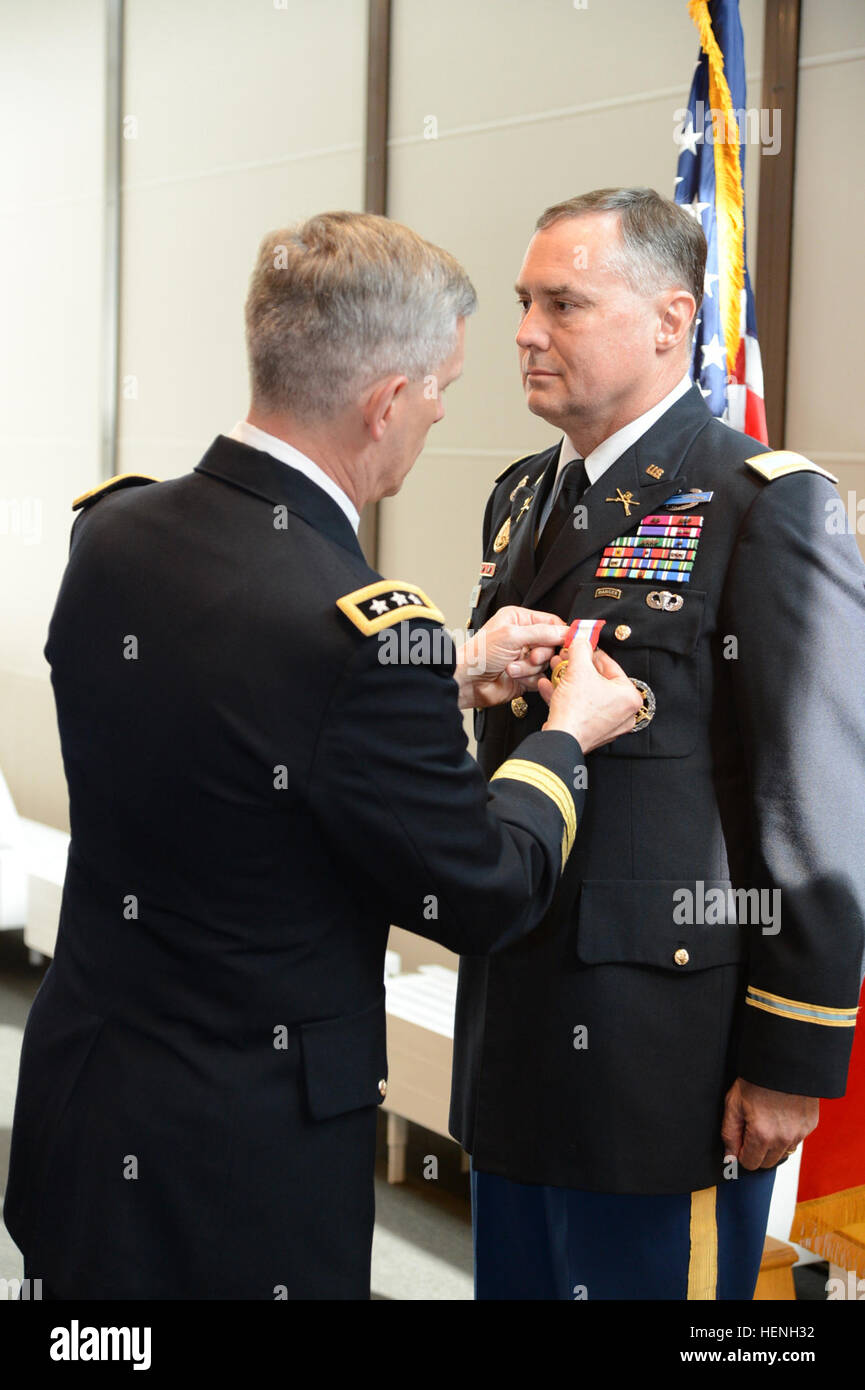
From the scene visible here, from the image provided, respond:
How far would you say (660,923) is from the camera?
1.59 meters

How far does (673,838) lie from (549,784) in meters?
0.29

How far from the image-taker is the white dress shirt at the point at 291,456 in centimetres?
124

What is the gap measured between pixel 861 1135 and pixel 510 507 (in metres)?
1.27

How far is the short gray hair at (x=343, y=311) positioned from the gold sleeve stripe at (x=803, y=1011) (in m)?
0.79

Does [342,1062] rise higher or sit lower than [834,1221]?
higher

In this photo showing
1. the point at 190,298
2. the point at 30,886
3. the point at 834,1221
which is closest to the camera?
the point at 834,1221

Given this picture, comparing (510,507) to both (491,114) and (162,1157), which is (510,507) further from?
(491,114)

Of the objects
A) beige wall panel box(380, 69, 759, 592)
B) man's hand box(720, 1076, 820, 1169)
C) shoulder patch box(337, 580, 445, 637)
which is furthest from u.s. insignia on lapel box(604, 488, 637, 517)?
beige wall panel box(380, 69, 759, 592)

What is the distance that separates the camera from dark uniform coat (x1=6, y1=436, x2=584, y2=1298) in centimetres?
116

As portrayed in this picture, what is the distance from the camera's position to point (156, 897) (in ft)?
4.03

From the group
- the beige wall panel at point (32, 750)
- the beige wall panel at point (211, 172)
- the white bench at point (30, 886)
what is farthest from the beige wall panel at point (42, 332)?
the white bench at point (30, 886)

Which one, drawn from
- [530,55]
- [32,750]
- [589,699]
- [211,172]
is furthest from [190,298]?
[589,699]

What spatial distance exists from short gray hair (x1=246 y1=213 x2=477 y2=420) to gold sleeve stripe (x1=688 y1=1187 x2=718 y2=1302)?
1004 millimetres

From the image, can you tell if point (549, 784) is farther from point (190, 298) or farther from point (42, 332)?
point (42, 332)
